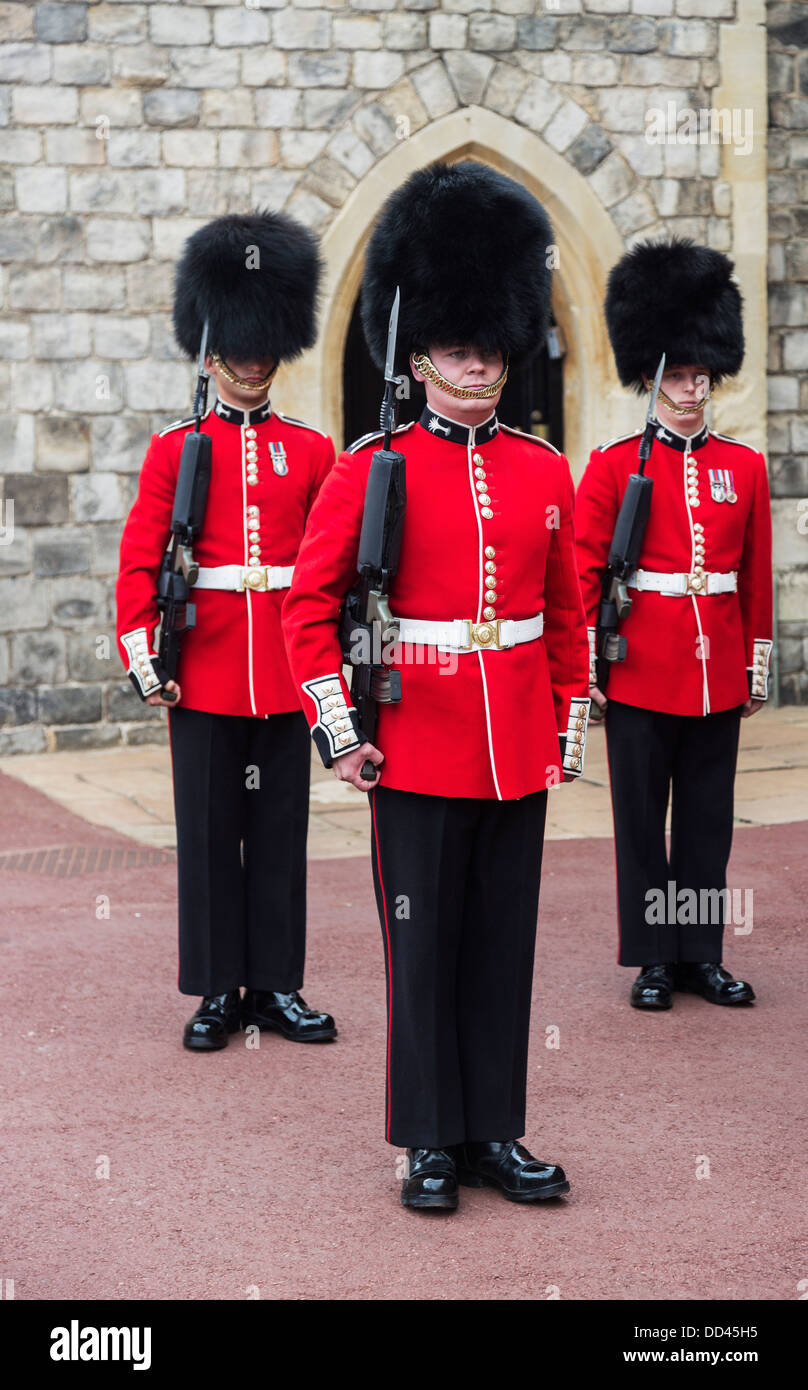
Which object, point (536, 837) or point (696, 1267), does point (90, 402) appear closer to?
point (536, 837)

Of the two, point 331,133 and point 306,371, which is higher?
point 331,133

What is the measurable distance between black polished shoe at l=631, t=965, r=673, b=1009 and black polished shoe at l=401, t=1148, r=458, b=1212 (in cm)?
134

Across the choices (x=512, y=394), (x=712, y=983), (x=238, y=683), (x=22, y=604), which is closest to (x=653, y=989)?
(x=712, y=983)

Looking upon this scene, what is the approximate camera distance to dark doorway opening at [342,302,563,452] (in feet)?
31.9

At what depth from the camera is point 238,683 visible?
14.7 feet

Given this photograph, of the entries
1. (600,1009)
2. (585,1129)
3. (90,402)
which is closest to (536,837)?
(585,1129)

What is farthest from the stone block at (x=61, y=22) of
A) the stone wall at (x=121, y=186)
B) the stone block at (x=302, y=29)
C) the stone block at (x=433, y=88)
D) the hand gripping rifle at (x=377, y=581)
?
the hand gripping rifle at (x=377, y=581)

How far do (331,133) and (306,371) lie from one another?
117 centimetres

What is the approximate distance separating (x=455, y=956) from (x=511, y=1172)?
41 cm

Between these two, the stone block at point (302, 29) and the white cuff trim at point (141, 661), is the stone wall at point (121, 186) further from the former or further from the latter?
the white cuff trim at point (141, 661)

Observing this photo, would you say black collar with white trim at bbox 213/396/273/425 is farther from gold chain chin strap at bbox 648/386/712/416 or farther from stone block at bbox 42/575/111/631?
stone block at bbox 42/575/111/631

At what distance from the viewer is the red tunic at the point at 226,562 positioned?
4.47 m

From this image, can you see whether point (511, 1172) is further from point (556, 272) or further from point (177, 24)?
point (556, 272)

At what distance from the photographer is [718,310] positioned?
4.99 m
